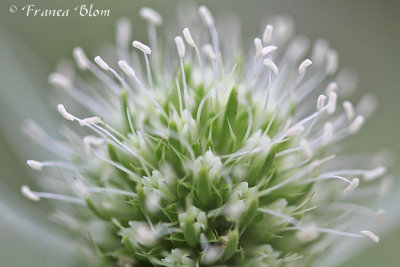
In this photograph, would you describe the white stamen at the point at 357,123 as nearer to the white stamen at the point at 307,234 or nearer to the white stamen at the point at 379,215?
the white stamen at the point at 379,215

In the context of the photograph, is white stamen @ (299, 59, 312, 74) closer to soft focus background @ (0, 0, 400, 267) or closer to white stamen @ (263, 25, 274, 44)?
white stamen @ (263, 25, 274, 44)

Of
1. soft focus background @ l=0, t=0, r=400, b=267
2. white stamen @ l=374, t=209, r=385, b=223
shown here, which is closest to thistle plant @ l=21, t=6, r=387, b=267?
white stamen @ l=374, t=209, r=385, b=223

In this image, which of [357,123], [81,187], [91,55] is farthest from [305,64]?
[91,55]

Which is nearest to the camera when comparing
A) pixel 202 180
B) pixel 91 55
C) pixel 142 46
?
pixel 202 180

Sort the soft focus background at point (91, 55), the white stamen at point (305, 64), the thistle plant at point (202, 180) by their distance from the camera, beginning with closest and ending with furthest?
the thistle plant at point (202, 180)
the white stamen at point (305, 64)
the soft focus background at point (91, 55)

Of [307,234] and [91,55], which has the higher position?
[91,55]

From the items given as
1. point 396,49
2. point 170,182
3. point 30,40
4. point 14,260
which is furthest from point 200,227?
point 396,49

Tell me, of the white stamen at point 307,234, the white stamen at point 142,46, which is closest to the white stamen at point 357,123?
the white stamen at point 307,234

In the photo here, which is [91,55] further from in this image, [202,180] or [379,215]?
[379,215]

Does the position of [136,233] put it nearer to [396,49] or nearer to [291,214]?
[291,214]
